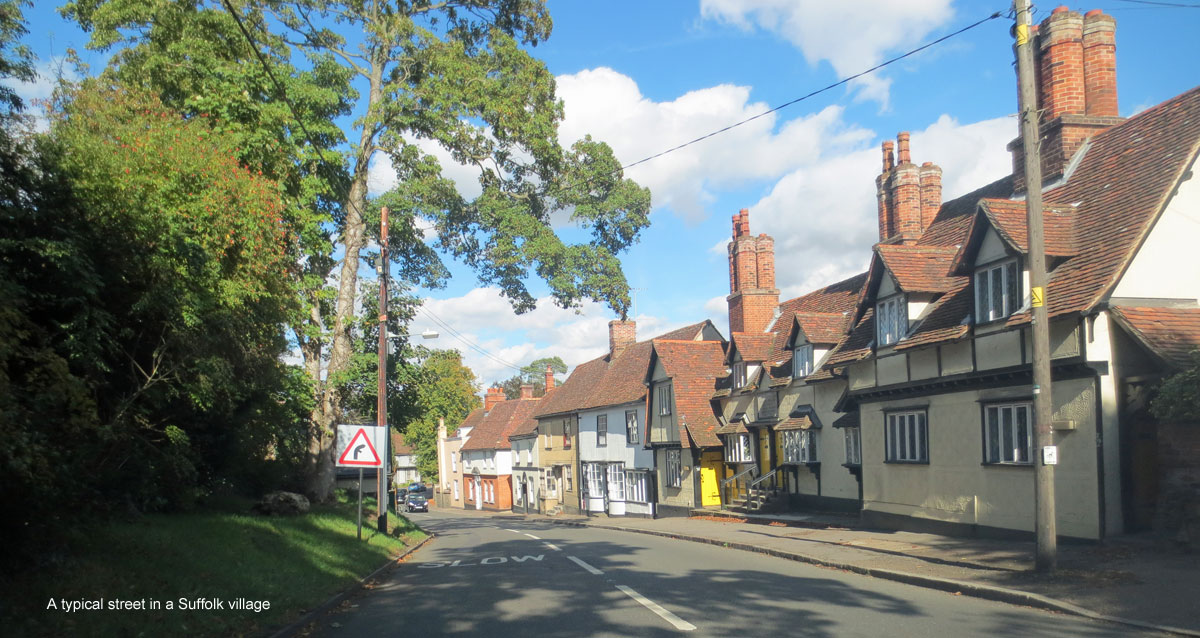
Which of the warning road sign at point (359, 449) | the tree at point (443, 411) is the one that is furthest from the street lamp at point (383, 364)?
the tree at point (443, 411)

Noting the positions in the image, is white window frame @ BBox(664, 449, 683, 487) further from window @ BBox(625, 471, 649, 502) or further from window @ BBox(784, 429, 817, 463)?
window @ BBox(784, 429, 817, 463)

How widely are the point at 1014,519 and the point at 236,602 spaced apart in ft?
45.4

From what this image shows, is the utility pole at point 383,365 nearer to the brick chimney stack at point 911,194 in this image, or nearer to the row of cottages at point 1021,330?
the row of cottages at point 1021,330

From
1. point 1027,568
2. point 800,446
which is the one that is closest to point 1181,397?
point 1027,568

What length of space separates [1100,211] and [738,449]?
17.5 meters

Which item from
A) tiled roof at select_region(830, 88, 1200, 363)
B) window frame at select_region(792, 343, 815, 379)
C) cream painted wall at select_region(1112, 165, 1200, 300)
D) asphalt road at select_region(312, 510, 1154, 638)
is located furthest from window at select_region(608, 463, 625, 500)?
cream painted wall at select_region(1112, 165, 1200, 300)

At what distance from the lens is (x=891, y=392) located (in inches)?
819

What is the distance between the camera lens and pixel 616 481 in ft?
145

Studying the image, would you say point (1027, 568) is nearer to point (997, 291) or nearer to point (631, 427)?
point (997, 291)

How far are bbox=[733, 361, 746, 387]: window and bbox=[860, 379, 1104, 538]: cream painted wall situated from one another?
9.52 meters

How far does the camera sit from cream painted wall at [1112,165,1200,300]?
1502 centimetres

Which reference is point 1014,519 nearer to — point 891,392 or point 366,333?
point 891,392

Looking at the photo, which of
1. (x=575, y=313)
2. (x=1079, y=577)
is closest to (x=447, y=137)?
(x=575, y=313)

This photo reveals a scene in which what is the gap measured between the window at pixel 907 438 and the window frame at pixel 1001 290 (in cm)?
344
